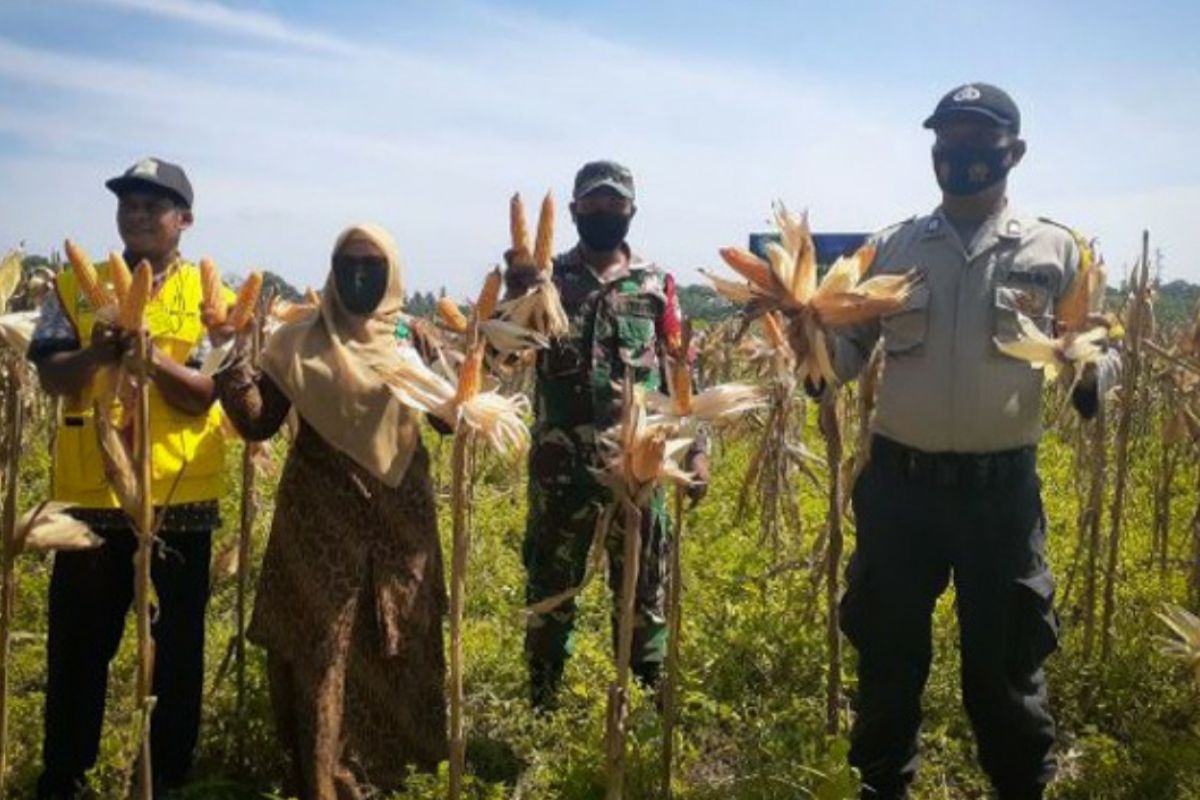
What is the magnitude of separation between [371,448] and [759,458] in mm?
1123

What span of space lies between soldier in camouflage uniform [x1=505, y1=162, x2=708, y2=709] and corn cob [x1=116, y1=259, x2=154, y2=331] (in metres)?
1.82

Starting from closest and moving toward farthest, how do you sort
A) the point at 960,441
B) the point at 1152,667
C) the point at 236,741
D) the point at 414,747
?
the point at 960,441 → the point at 414,747 → the point at 236,741 → the point at 1152,667

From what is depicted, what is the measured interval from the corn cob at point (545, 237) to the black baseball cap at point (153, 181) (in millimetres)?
1052

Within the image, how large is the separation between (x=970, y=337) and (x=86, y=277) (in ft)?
7.56

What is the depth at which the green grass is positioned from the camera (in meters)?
2.96

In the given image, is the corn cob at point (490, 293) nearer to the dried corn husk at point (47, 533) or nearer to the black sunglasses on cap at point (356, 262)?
the black sunglasses on cap at point (356, 262)

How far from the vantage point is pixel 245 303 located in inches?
101

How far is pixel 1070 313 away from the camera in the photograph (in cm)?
253

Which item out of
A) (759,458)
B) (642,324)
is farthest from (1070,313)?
(642,324)

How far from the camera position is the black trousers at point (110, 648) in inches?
111

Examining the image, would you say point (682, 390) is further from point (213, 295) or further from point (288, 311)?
point (288, 311)

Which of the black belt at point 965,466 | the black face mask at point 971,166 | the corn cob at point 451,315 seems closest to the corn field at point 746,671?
the black belt at point 965,466

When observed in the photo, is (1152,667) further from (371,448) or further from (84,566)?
(84,566)

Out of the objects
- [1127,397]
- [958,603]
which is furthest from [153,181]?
[1127,397]
